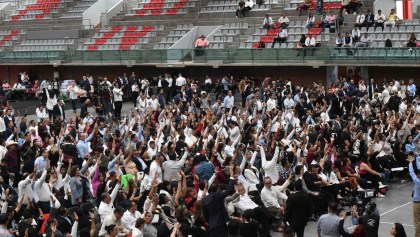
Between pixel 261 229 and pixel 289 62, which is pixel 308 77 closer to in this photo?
pixel 289 62

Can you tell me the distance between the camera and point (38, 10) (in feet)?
168

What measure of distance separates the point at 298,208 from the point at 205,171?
2.83m

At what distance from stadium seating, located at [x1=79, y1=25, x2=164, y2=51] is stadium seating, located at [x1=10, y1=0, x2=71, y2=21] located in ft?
19.4

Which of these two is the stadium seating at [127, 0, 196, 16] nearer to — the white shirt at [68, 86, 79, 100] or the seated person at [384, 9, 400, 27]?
the seated person at [384, 9, 400, 27]

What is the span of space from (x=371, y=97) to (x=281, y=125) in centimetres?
822

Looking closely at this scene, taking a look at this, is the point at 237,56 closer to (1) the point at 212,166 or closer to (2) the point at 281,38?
(2) the point at 281,38

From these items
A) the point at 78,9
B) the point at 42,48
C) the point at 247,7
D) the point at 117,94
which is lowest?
the point at 117,94

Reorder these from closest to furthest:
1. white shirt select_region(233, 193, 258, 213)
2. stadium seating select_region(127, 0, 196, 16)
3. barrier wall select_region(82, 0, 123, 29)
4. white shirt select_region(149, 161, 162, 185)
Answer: white shirt select_region(233, 193, 258, 213)
white shirt select_region(149, 161, 162, 185)
stadium seating select_region(127, 0, 196, 16)
barrier wall select_region(82, 0, 123, 29)

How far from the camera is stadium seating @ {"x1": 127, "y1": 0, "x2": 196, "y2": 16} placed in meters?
45.0

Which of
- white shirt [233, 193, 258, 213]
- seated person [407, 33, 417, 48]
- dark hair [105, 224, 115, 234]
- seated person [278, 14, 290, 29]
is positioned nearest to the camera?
dark hair [105, 224, 115, 234]

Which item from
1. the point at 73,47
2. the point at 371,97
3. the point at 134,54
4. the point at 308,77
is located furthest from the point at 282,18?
the point at 73,47

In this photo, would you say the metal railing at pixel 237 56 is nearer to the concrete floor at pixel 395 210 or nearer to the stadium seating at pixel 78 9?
the stadium seating at pixel 78 9

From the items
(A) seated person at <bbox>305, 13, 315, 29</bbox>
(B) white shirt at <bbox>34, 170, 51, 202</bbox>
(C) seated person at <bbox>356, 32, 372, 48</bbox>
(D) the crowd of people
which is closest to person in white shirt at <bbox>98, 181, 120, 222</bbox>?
(D) the crowd of people

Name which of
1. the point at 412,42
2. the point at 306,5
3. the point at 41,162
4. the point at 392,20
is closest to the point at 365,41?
the point at 392,20
